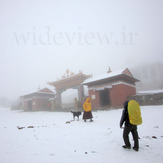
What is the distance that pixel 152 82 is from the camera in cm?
4094

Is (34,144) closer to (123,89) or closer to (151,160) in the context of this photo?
(151,160)

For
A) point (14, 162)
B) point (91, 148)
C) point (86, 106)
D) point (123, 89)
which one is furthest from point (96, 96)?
point (14, 162)

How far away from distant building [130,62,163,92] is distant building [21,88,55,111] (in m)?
28.0

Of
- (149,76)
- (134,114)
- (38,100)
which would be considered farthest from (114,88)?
(149,76)

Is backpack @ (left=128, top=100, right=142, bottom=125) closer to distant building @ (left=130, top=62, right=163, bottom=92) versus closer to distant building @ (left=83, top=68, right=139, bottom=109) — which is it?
distant building @ (left=83, top=68, right=139, bottom=109)

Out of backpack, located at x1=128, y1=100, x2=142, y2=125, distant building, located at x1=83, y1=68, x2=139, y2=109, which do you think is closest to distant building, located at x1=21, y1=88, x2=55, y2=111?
distant building, located at x1=83, y1=68, x2=139, y2=109

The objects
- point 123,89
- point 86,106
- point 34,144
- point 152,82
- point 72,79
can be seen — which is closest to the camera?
point 34,144

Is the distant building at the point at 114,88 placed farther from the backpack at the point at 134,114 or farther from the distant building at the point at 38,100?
the distant building at the point at 38,100

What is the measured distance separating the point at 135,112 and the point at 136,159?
126 centimetres

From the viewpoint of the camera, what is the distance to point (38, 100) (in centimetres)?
2803

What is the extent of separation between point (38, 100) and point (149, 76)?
37.3 meters

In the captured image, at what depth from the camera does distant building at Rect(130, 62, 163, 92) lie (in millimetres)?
39397

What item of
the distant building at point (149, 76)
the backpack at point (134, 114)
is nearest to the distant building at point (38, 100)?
the backpack at point (134, 114)

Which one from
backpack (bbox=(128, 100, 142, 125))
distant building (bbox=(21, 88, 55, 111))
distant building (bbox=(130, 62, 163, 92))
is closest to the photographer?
backpack (bbox=(128, 100, 142, 125))
